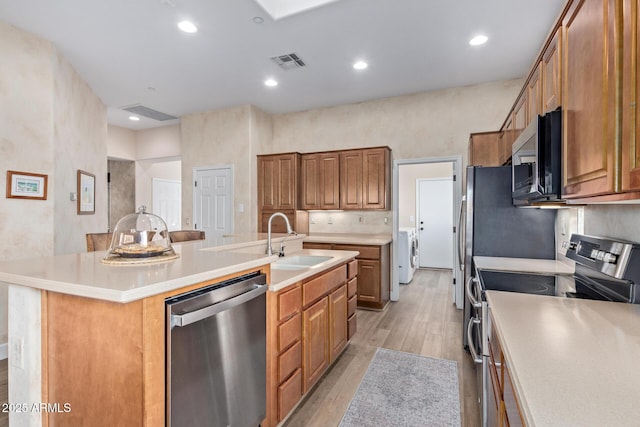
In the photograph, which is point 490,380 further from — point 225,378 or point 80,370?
point 80,370

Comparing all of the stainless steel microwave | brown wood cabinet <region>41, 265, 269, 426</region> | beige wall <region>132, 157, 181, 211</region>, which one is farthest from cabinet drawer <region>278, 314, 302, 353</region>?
beige wall <region>132, 157, 181, 211</region>

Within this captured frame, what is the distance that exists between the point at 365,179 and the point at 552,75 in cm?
284

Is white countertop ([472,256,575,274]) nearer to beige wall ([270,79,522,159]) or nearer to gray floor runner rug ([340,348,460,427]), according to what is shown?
gray floor runner rug ([340,348,460,427])

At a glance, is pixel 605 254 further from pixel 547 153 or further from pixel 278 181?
pixel 278 181

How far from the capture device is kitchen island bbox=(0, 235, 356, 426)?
1.11 m

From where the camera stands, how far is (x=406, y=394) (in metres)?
2.21

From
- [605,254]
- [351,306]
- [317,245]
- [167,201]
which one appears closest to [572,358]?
[605,254]

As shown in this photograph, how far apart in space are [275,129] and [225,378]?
15.3 ft

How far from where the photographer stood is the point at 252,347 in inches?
63.1

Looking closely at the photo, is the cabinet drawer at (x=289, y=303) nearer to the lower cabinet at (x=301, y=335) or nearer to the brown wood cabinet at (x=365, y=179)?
the lower cabinet at (x=301, y=335)

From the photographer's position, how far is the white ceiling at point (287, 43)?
8.63 feet

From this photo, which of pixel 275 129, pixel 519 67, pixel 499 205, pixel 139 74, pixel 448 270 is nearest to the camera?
→ pixel 499 205

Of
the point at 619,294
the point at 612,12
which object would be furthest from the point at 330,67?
the point at 619,294

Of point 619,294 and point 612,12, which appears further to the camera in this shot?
point 619,294
